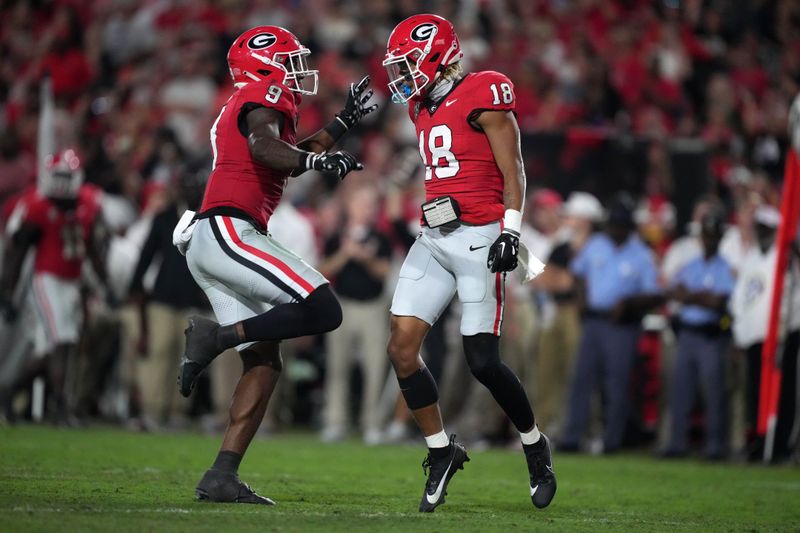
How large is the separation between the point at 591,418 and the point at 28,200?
551 centimetres

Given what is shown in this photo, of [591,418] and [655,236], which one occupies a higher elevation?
[655,236]

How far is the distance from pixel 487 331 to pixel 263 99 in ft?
5.06

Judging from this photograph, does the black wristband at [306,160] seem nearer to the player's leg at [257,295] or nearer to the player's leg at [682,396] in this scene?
the player's leg at [257,295]

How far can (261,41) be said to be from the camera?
20.9 feet

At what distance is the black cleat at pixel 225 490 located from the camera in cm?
602

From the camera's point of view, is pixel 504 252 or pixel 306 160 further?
pixel 504 252

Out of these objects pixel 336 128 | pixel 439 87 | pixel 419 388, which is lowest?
pixel 419 388

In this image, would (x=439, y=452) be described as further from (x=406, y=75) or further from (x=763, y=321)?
(x=763, y=321)

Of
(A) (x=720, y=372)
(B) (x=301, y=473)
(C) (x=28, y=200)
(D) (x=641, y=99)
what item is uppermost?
(D) (x=641, y=99)

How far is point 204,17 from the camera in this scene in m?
16.0

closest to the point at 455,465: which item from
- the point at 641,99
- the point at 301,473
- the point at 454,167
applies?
the point at 454,167

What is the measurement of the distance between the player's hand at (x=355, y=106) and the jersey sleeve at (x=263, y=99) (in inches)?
16.1

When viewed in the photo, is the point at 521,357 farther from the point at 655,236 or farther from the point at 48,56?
the point at 48,56

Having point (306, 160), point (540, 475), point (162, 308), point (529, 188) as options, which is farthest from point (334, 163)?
point (529, 188)
